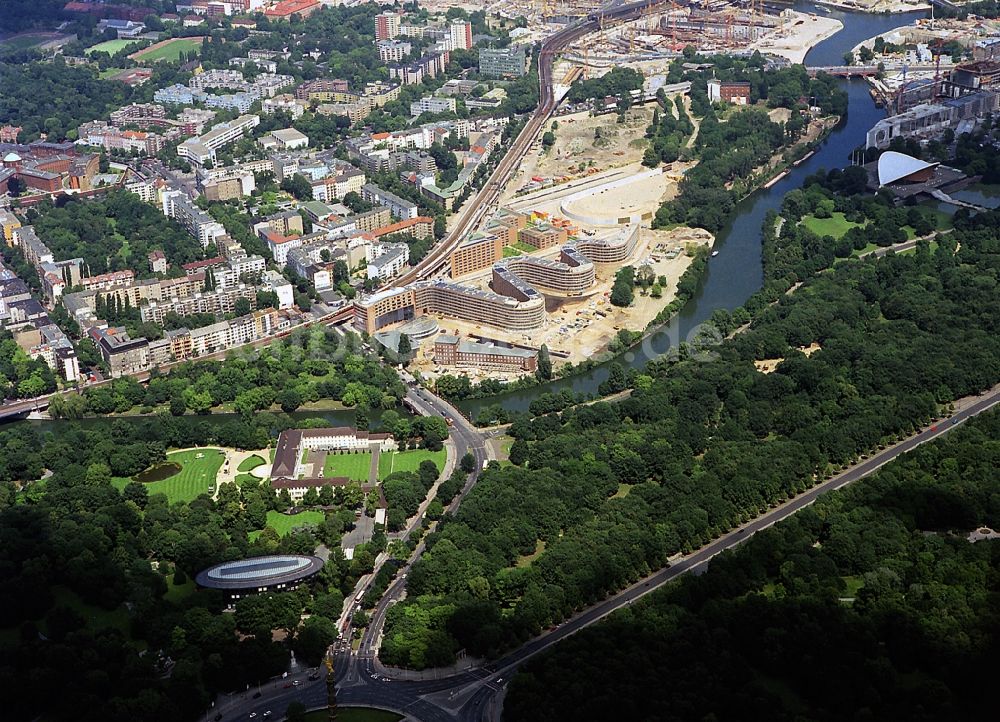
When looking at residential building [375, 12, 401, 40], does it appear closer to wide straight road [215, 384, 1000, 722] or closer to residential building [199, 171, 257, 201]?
residential building [199, 171, 257, 201]

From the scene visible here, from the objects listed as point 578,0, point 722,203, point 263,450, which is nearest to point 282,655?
point 263,450

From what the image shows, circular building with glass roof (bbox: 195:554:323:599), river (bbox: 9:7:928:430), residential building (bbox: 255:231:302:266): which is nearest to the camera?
circular building with glass roof (bbox: 195:554:323:599)

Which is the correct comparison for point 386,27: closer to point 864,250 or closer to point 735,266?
point 735,266

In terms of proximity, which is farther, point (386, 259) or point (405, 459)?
point (386, 259)

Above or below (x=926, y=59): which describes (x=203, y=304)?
above

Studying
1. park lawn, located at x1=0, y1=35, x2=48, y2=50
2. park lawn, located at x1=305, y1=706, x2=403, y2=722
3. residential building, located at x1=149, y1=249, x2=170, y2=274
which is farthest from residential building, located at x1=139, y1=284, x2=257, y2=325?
park lawn, located at x1=0, y1=35, x2=48, y2=50

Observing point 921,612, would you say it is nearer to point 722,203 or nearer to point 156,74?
point 722,203

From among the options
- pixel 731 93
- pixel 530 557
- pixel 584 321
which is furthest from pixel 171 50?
pixel 530 557
